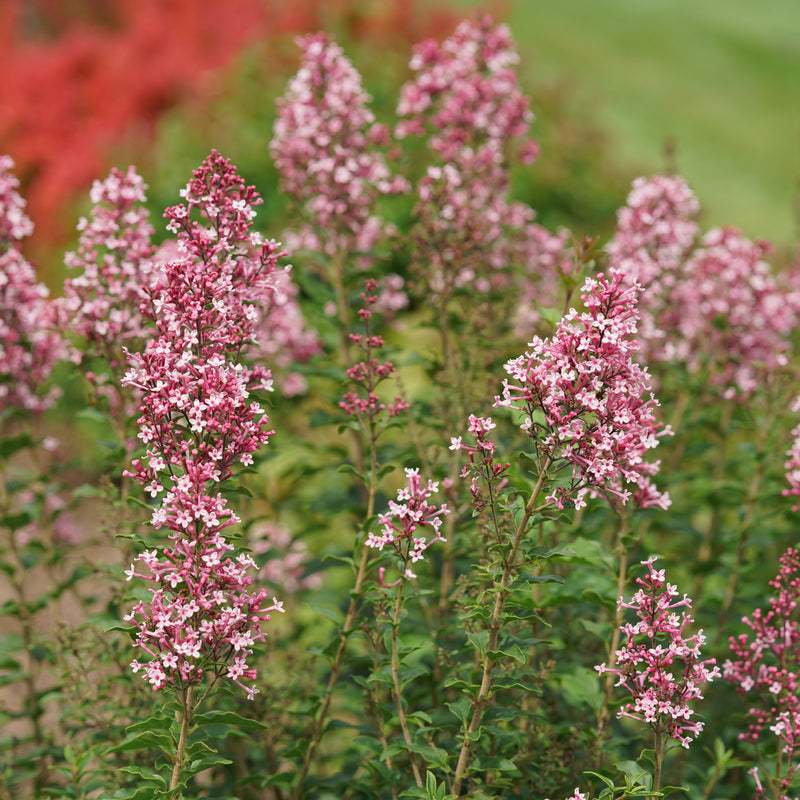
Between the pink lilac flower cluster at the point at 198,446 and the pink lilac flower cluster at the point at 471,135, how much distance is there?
1583 millimetres

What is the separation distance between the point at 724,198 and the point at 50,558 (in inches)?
548

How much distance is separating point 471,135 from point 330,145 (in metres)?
0.75

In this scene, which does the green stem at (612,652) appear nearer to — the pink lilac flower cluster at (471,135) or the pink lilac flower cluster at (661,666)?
the pink lilac flower cluster at (661,666)

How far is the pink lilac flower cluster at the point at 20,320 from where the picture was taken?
396 centimetres

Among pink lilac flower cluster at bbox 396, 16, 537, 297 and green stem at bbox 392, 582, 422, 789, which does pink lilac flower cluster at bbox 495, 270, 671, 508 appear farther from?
pink lilac flower cluster at bbox 396, 16, 537, 297

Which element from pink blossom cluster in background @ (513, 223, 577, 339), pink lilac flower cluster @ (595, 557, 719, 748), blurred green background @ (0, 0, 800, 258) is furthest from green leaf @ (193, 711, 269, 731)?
blurred green background @ (0, 0, 800, 258)

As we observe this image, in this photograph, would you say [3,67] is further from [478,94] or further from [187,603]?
[187,603]

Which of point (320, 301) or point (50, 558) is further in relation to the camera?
point (320, 301)

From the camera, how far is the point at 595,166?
37.6 ft

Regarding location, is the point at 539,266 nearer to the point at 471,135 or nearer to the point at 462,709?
the point at 471,135

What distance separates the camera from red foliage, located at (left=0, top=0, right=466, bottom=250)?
44.1ft

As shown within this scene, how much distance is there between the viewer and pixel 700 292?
4.71 m

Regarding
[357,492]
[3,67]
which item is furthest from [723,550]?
[3,67]

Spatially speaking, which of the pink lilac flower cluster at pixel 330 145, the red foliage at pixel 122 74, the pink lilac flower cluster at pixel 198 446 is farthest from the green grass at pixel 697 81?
the pink lilac flower cluster at pixel 198 446
